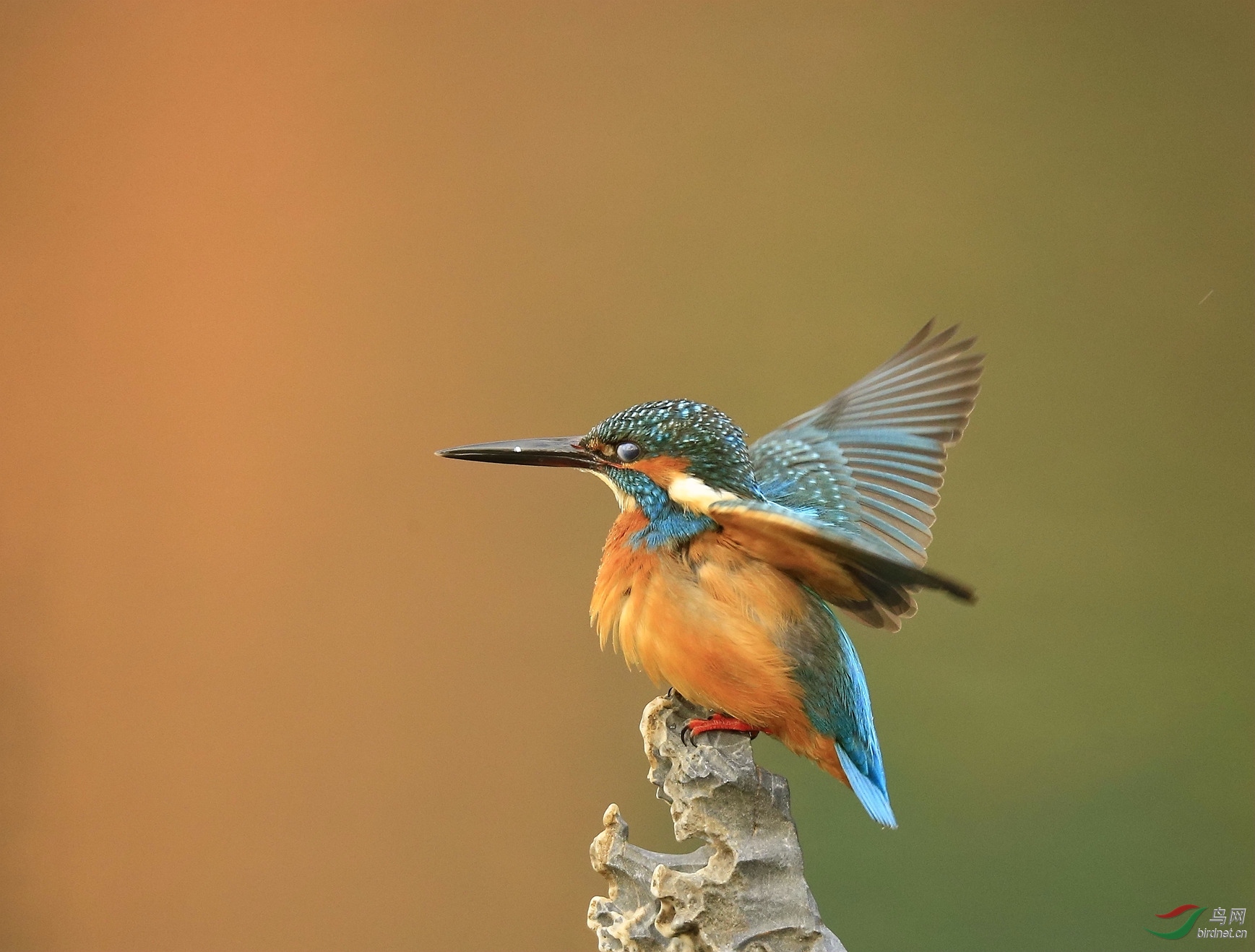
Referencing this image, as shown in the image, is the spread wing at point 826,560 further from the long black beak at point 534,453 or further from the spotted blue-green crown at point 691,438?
the long black beak at point 534,453

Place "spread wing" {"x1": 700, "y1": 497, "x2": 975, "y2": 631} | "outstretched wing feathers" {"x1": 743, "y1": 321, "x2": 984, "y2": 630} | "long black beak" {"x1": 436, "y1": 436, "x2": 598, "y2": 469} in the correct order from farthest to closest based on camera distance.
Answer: "outstretched wing feathers" {"x1": 743, "y1": 321, "x2": 984, "y2": 630} < "long black beak" {"x1": 436, "y1": 436, "x2": 598, "y2": 469} < "spread wing" {"x1": 700, "y1": 497, "x2": 975, "y2": 631}

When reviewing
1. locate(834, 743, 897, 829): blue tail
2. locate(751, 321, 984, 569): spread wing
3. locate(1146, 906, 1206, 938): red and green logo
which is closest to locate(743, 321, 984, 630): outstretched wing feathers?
locate(751, 321, 984, 569): spread wing

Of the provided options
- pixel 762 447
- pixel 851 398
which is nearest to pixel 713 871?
pixel 762 447

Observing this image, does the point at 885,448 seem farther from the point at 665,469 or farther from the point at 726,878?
the point at 726,878

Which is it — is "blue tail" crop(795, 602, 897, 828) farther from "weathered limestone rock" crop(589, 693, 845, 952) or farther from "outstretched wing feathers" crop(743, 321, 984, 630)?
"outstretched wing feathers" crop(743, 321, 984, 630)

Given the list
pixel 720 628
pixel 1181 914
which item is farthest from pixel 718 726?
pixel 1181 914

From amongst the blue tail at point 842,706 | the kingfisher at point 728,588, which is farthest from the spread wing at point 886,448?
the blue tail at point 842,706

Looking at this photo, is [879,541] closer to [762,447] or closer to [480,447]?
[762,447]
